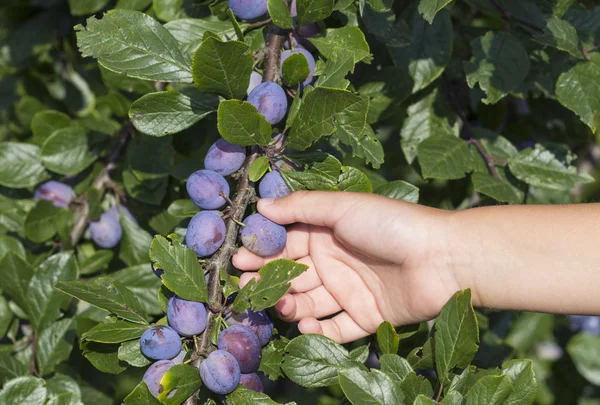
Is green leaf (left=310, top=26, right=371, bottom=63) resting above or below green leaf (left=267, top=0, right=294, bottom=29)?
below

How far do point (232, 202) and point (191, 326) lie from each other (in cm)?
23

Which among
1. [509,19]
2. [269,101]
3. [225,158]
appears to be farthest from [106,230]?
Answer: [509,19]

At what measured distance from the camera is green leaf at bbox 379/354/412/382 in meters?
1.11

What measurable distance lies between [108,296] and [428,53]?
2.90 feet

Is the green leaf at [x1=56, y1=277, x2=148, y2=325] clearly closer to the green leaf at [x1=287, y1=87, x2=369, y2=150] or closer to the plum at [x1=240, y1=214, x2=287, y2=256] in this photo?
the plum at [x1=240, y1=214, x2=287, y2=256]

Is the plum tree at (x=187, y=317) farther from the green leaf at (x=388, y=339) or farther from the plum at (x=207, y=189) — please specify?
the green leaf at (x=388, y=339)

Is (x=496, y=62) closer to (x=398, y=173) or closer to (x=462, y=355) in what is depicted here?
(x=462, y=355)

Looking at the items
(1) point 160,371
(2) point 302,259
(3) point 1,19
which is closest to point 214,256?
(1) point 160,371

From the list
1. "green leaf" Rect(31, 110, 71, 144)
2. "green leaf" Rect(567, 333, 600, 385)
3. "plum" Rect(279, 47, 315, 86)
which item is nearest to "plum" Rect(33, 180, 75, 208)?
"green leaf" Rect(31, 110, 71, 144)

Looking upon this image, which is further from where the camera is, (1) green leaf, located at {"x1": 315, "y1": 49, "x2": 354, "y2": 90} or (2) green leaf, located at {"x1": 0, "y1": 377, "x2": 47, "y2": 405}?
(2) green leaf, located at {"x1": 0, "y1": 377, "x2": 47, "y2": 405}

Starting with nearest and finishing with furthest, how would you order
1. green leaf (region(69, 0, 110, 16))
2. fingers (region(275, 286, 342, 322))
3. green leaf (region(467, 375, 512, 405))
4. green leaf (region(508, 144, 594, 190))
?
green leaf (region(467, 375, 512, 405)), fingers (region(275, 286, 342, 322)), green leaf (region(508, 144, 594, 190)), green leaf (region(69, 0, 110, 16))

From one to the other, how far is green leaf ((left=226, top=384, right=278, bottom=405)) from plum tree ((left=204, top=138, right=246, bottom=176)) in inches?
14.9

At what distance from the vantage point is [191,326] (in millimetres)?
1108

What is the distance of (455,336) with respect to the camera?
1100 mm
